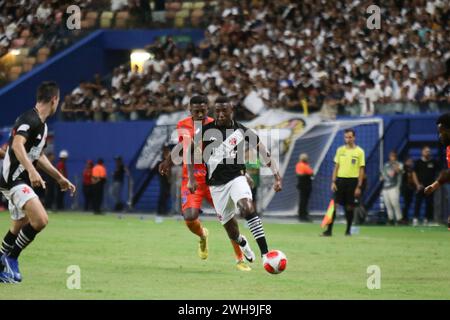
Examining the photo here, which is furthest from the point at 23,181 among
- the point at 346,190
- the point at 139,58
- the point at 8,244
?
the point at 139,58

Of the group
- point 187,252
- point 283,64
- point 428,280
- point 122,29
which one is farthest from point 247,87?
point 428,280

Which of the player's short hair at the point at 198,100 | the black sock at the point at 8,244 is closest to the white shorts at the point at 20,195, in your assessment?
the black sock at the point at 8,244

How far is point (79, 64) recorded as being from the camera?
1763 inches

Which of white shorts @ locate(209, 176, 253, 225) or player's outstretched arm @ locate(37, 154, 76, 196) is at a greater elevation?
player's outstretched arm @ locate(37, 154, 76, 196)

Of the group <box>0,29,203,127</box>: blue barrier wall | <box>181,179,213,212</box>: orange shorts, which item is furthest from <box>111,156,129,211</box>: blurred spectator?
<box>181,179,213,212</box>: orange shorts

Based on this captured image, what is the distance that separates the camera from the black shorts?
2492cm

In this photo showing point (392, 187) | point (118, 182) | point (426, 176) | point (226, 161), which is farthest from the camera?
point (118, 182)

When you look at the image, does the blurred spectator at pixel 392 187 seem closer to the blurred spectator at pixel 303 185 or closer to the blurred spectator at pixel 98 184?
the blurred spectator at pixel 303 185

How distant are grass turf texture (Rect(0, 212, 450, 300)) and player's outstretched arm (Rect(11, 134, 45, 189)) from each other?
4.49 ft

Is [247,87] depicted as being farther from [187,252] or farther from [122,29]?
[187,252]

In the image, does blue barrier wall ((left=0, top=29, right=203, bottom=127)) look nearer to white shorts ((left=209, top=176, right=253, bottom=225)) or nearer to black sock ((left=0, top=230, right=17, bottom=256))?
white shorts ((left=209, top=176, right=253, bottom=225))

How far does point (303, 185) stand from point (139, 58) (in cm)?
1241

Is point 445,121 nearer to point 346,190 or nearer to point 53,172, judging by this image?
point 53,172
